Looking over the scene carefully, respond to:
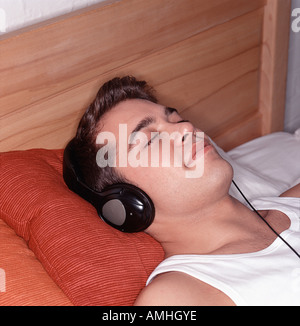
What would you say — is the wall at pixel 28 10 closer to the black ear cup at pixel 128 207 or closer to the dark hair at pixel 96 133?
the dark hair at pixel 96 133

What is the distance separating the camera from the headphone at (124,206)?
1097 millimetres

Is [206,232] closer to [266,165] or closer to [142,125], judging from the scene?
[142,125]

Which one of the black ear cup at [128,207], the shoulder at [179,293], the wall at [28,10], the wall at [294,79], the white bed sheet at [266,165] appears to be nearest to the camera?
the shoulder at [179,293]

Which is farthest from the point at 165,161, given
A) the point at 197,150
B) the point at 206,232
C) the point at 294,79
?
the point at 294,79

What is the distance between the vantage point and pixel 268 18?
181 cm

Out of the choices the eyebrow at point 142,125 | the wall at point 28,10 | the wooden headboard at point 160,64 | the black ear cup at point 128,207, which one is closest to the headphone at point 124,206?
the black ear cup at point 128,207

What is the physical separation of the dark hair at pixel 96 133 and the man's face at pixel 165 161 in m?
0.03

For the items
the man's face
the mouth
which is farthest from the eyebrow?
the mouth

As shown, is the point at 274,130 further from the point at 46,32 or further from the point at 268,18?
the point at 46,32

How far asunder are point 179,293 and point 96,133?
43 centimetres

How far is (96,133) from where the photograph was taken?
1222 millimetres

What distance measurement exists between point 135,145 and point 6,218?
32 cm
